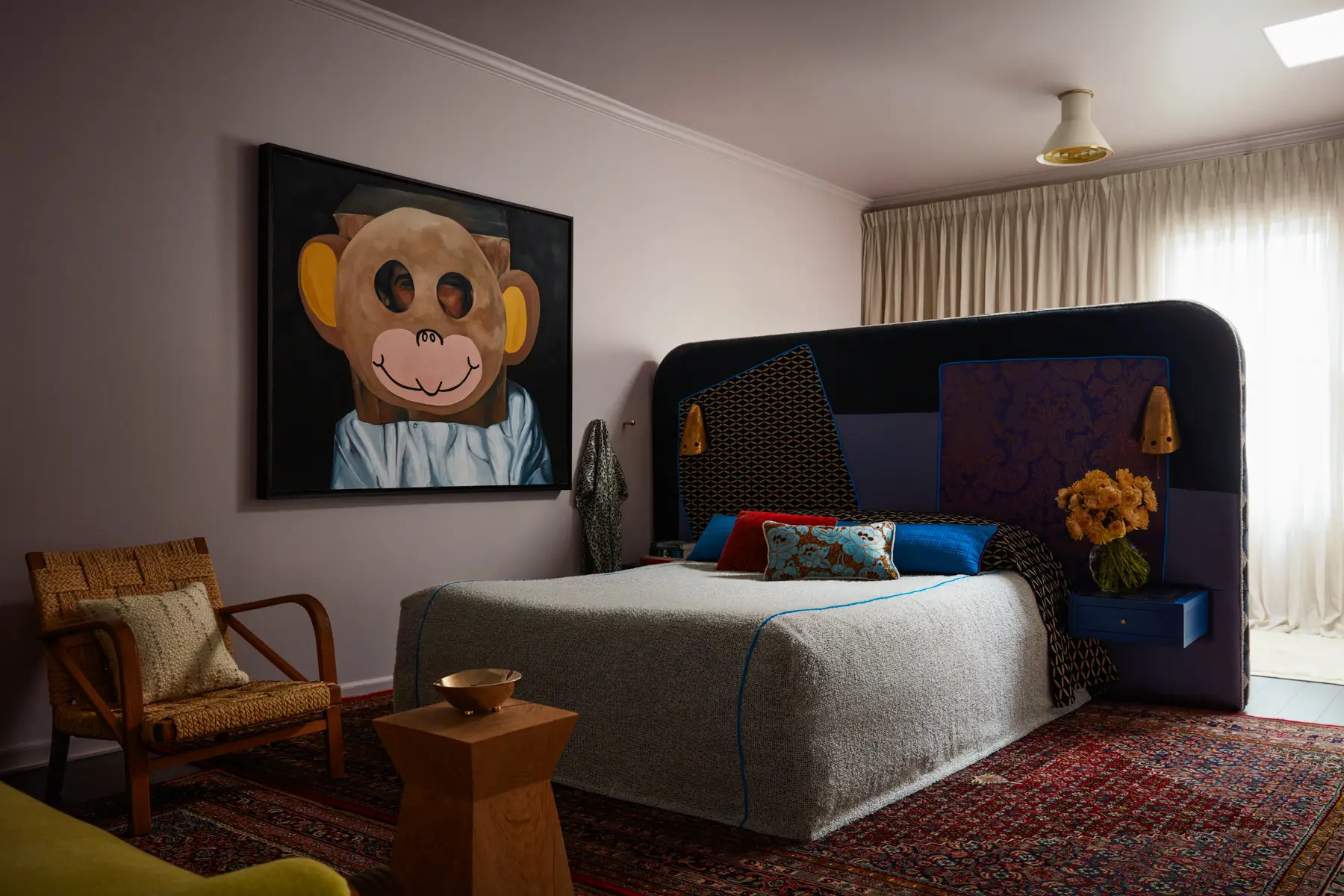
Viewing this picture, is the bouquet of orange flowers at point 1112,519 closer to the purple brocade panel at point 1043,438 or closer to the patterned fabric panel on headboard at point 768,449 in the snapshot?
the purple brocade panel at point 1043,438

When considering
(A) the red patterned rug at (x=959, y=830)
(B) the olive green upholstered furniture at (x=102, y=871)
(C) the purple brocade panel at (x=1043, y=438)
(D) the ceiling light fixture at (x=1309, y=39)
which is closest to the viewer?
(B) the olive green upholstered furniture at (x=102, y=871)

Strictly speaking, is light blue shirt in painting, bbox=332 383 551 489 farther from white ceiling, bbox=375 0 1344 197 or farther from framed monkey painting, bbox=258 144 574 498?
white ceiling, bbox=375 0 1344 197

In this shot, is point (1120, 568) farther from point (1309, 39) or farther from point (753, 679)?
point (1309, 39)

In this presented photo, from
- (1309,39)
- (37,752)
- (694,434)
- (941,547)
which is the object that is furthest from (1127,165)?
(37,752)

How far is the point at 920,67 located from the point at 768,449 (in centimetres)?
189

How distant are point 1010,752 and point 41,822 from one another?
9.65 feet

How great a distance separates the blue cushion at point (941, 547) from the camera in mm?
3941

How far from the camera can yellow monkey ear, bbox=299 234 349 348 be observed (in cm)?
404

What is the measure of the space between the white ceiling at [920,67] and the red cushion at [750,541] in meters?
2.04

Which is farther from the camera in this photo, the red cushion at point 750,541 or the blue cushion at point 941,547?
the red cushion at point 750,541

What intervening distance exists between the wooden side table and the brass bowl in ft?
0.07

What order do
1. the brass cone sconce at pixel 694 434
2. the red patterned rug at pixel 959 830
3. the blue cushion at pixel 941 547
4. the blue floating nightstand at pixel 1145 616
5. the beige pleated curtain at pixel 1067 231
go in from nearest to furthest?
the red patterned rug at pixel 959 830 → the blue floating nightstand at pixel 1145 616 → the blue cushion at pixel 941 547 → the brass cone sconce at pixel 694 434 → the beige pleated curtain at pixel 1067 231

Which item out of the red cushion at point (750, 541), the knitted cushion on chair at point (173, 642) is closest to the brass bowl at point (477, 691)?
the knitted cushion on chair at point (173, 642)

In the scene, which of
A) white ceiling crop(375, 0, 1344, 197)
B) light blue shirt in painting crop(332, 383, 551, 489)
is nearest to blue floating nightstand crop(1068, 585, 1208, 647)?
white ceiling crop(375, 0, 1344, 197)
